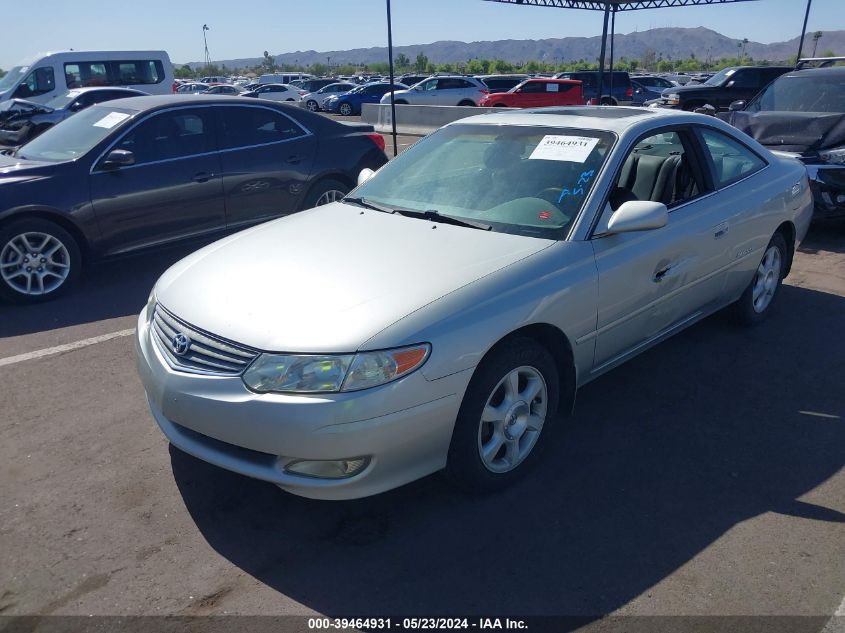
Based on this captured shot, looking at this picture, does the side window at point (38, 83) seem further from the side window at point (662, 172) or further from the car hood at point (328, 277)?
the side window at point (662, 172)

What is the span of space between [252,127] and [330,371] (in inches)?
195

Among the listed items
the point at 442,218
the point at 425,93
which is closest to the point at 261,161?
the point at 442,218

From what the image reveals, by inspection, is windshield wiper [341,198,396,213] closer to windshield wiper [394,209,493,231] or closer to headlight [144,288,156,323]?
windshield wiper [394,209,493,231]

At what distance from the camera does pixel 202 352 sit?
118 inches

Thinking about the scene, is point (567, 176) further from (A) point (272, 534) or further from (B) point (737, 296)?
(A) point (272, 534)

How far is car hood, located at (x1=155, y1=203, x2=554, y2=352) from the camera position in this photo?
114 inches

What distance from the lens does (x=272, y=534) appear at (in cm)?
305

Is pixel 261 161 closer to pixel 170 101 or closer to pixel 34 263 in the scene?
pixel 170 101

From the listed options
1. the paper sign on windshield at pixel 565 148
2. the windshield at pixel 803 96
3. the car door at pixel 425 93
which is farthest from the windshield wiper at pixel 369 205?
the car door at pixel 425 93

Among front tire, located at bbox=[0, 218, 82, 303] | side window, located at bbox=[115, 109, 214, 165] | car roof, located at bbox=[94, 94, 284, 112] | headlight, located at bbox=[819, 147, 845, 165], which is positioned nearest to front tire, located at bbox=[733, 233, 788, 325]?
headlight, located at bbox=[819, 147, 845, 165]

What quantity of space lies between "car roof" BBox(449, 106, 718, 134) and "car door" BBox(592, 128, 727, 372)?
0.34 ft

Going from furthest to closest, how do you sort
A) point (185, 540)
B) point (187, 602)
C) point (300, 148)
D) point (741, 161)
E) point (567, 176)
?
point (300, 148) → point (741, 161) → point (567, 176) → point (185, 540) → point (187, 602)

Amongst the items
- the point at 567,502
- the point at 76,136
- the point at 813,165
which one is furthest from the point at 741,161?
the point at 76,136

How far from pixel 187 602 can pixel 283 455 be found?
618 mm
